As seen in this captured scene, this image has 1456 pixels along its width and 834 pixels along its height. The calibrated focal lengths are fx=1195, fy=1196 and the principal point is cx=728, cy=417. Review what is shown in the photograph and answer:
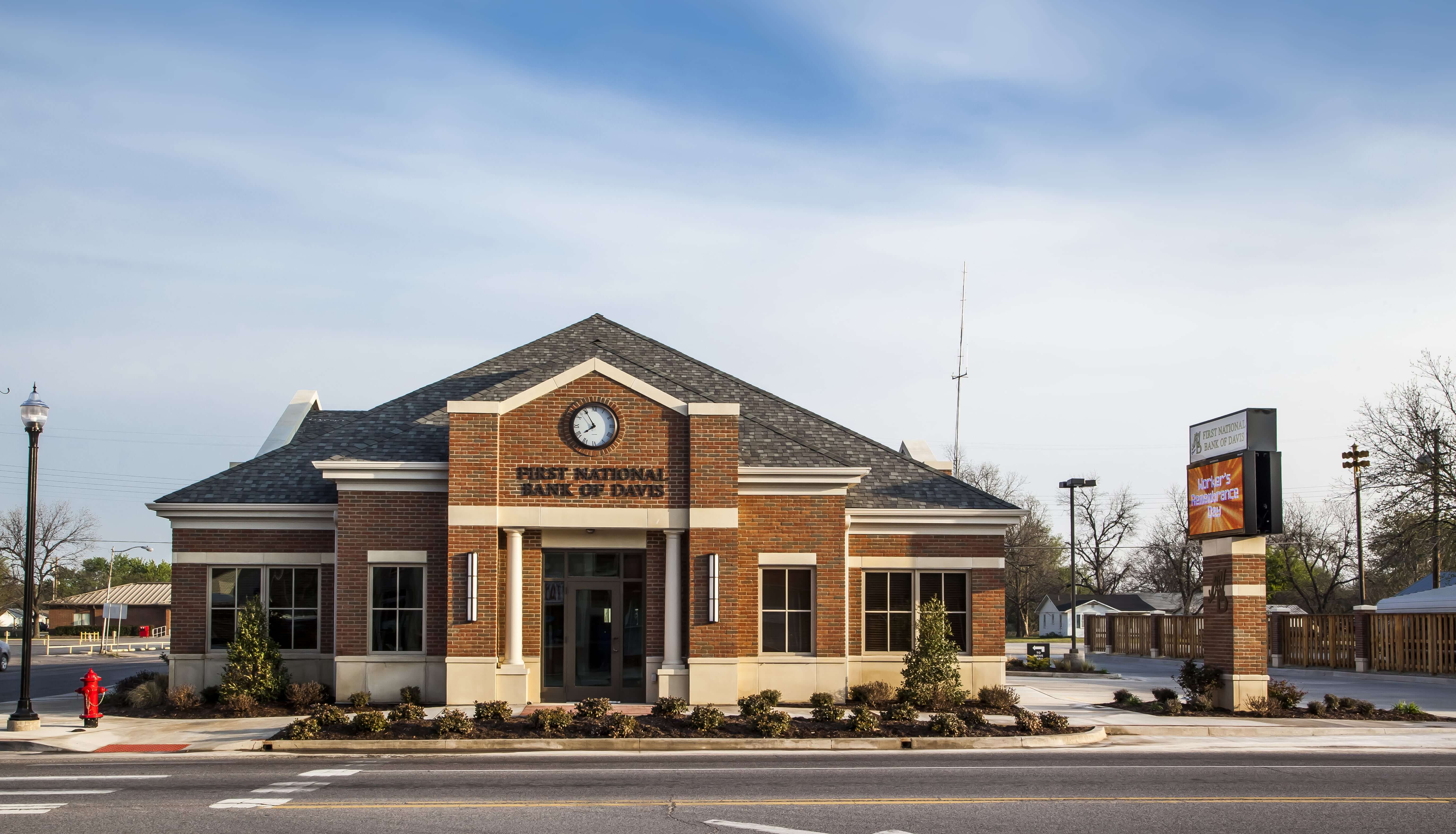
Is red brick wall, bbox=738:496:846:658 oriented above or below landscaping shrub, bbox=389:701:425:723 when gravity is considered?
above

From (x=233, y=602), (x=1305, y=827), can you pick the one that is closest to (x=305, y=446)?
(x=233, y=602)

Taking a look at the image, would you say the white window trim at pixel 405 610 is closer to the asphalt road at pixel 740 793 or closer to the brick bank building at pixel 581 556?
the brick bank building at pixel 581 556

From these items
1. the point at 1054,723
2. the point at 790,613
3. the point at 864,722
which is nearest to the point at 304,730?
the point at 864,722

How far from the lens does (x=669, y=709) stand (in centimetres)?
2028

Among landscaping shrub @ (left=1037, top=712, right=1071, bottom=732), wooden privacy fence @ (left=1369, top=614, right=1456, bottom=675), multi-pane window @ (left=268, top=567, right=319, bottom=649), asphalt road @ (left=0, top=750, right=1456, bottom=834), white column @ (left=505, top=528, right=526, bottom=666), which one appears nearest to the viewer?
asphalt road @ (left=0, top=750, right=1456, bottom=834)

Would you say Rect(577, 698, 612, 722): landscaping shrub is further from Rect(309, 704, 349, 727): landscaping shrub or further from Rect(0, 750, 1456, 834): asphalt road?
Rect(309, 704, 349, 727): landscaping shrub

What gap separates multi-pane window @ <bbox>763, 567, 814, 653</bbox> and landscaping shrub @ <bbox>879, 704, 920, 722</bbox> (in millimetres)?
4008

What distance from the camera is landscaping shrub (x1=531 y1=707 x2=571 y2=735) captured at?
19.3 meters

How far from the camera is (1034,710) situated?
2428 centimetres

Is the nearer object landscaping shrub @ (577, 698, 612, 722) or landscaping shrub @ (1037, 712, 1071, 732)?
landscaping shrub @ (577, 698, 612, 722)

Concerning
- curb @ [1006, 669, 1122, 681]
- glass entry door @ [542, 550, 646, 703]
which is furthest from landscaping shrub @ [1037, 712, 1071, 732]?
curb @ [1006, 669, 1122, 681]

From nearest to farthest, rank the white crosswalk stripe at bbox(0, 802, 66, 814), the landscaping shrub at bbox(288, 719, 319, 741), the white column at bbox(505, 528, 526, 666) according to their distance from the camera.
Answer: the white crosswalk stripe at bbox(0, 802, 66, 814)
the landscaping shrub at bbox(288, 719, 319, 741)
the white column at bbox(505, 528, 526, 666)

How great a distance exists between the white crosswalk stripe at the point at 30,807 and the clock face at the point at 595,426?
38.8 ft

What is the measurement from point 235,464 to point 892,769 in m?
18.4
